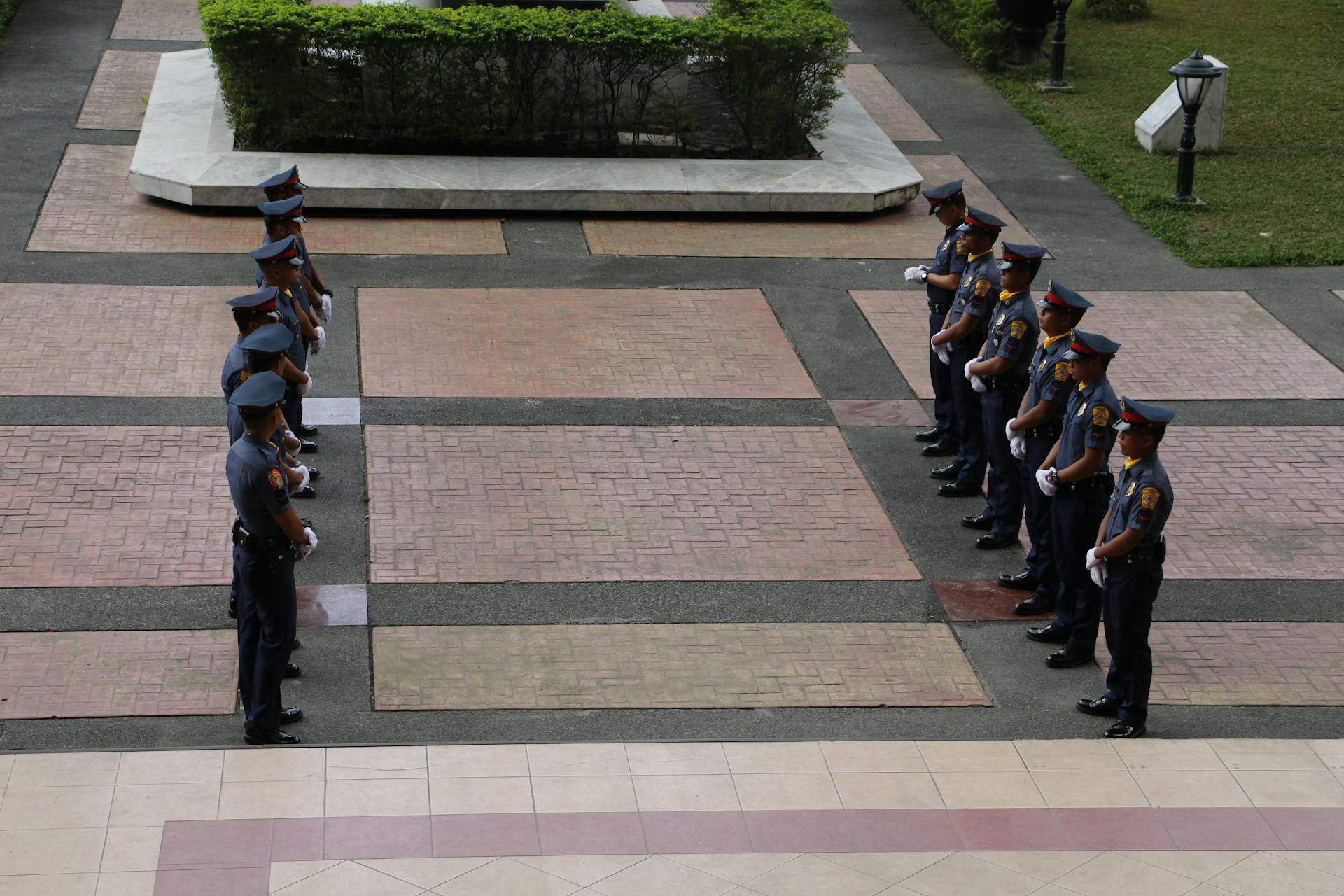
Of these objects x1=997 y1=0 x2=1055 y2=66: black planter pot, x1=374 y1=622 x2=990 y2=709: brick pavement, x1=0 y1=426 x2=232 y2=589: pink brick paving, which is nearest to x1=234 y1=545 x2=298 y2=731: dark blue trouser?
x1=374 y1=622 x2=990 y2=709: brick pavement

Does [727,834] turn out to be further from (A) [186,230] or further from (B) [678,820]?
(A) [186,230]

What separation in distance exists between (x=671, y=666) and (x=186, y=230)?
8.04 m

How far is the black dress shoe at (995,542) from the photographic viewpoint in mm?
9172

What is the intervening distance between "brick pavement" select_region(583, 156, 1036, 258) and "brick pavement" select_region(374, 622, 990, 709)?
250 inches

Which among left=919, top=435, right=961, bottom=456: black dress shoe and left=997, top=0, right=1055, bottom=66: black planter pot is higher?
left=997, top=0, right=1055, bottom=66: black planter pot

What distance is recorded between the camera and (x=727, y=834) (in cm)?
622

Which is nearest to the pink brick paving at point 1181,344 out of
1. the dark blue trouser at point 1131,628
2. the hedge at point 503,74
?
the hedge at point 503,74

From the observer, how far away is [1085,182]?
16219mm

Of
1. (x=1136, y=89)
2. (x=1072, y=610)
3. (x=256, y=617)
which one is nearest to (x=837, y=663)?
(x=1072, y=610)

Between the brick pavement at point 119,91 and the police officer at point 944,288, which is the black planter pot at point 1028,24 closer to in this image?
the police officer at point 944,288

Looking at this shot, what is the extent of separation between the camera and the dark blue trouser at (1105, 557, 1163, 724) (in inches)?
282

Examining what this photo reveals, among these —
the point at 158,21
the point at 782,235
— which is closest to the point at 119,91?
the point at 158,21

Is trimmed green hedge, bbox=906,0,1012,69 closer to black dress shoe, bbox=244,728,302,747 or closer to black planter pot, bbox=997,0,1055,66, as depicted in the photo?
black planter pot, bbox=997,0,1055,66

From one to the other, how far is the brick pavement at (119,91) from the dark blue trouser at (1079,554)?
1195cm
